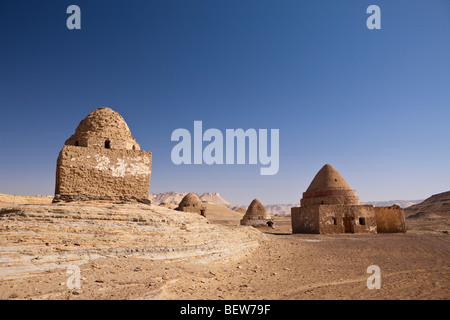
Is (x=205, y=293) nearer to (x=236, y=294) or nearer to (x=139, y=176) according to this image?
(x=236, y=294)

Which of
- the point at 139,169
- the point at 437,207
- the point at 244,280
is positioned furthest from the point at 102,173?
the point at 437,207

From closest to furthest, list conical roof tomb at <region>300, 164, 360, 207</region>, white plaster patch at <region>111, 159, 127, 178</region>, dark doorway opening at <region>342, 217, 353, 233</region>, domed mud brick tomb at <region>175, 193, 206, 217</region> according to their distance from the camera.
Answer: white plaster patch at <region>111, 159, 127, 178</region>, dark doorway opening at <region>342, 217, 353, 233</region>, conical roof tomb at <region>300, 164, 360, 207</region>, domed mud brick tomb at <region>175, 193, 206, 217</region>

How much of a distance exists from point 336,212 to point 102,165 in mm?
16359

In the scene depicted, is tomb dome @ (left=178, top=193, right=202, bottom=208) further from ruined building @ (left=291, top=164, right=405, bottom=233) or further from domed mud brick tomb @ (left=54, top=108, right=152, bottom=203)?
domed mud brick tomb @ (left=54, top=108, right=152, bottom=203)

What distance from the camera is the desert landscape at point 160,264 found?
4943 millimetres

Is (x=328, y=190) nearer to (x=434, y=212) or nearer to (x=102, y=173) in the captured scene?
(x=102, y=173)

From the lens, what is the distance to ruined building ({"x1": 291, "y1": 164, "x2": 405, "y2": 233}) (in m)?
19.3

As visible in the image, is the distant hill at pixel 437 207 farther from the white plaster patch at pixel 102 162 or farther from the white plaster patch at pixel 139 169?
the white plaster patch at pixel 102 162

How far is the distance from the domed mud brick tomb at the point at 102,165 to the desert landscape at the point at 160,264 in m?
1.25

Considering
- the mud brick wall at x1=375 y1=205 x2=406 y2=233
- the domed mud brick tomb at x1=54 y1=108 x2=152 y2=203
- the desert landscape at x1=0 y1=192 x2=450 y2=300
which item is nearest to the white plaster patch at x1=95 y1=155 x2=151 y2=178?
the domed mud brick tomb at x1=54 y1=108 x2=152 y2=203

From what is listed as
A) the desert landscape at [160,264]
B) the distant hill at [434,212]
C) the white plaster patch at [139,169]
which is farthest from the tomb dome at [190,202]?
the distant hill at [434,212]

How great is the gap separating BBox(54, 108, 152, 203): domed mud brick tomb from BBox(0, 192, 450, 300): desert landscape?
125 centimetres

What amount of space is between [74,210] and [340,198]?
1869cm
